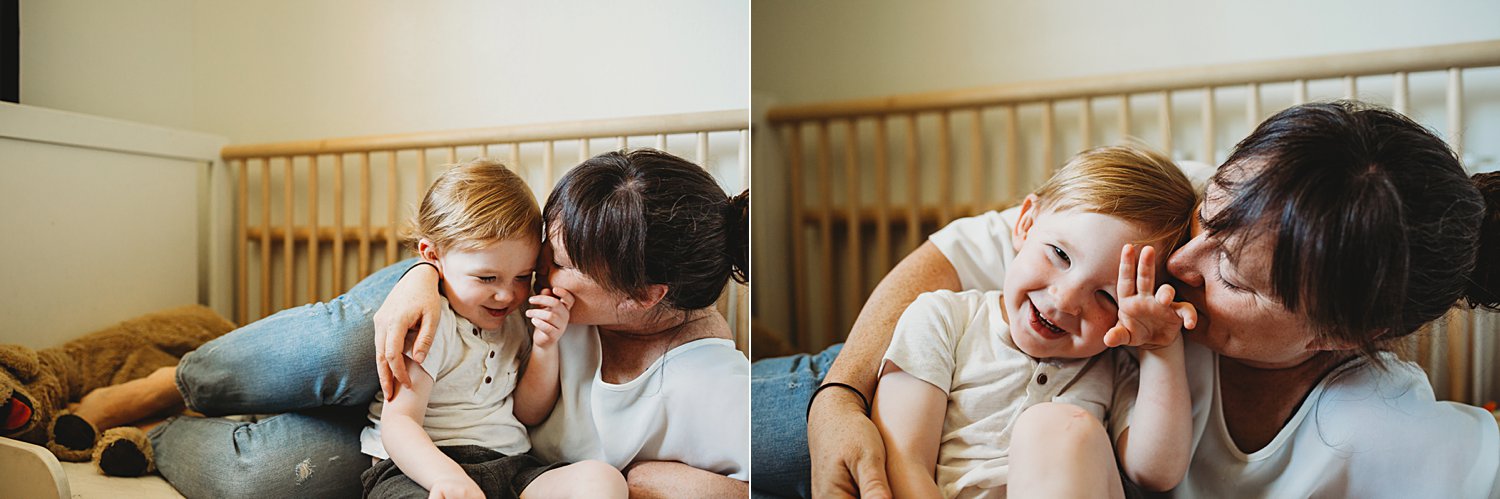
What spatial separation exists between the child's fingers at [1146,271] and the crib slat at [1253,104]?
23cm

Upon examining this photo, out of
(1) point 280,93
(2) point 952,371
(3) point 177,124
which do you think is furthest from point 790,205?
(3) point 177,124

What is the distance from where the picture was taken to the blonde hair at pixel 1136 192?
74cm

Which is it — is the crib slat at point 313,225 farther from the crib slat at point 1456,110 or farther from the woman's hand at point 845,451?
the crib slat at point 1456,110

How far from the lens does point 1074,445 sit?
0.71 meters

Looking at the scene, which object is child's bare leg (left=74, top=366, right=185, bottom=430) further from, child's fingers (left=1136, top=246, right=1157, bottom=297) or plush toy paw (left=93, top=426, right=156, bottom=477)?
child's fingers (left=1136, top=246, right=1157, bottom=297)

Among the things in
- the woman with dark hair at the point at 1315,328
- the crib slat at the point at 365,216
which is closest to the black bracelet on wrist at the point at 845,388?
the woman with dark hair at the point at 1315,328

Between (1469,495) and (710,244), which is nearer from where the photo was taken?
(1469,495)

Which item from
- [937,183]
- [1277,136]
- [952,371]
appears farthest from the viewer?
[937,183]

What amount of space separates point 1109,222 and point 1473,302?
34cm

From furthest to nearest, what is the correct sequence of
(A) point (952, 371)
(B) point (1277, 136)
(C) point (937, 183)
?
(C) point (937, 183) → (A) point (952, 371) → (B) point (1277, 136)

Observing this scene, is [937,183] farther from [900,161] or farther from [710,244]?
[710,244]

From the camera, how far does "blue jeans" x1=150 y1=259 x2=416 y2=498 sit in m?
0.87

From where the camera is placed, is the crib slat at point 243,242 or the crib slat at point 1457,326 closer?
the crib slat at point 1457,326

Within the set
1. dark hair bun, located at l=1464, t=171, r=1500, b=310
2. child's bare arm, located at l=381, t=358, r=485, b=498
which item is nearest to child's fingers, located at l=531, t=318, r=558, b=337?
child's bare arm, located at l=381, t=358, r=485, b=498
